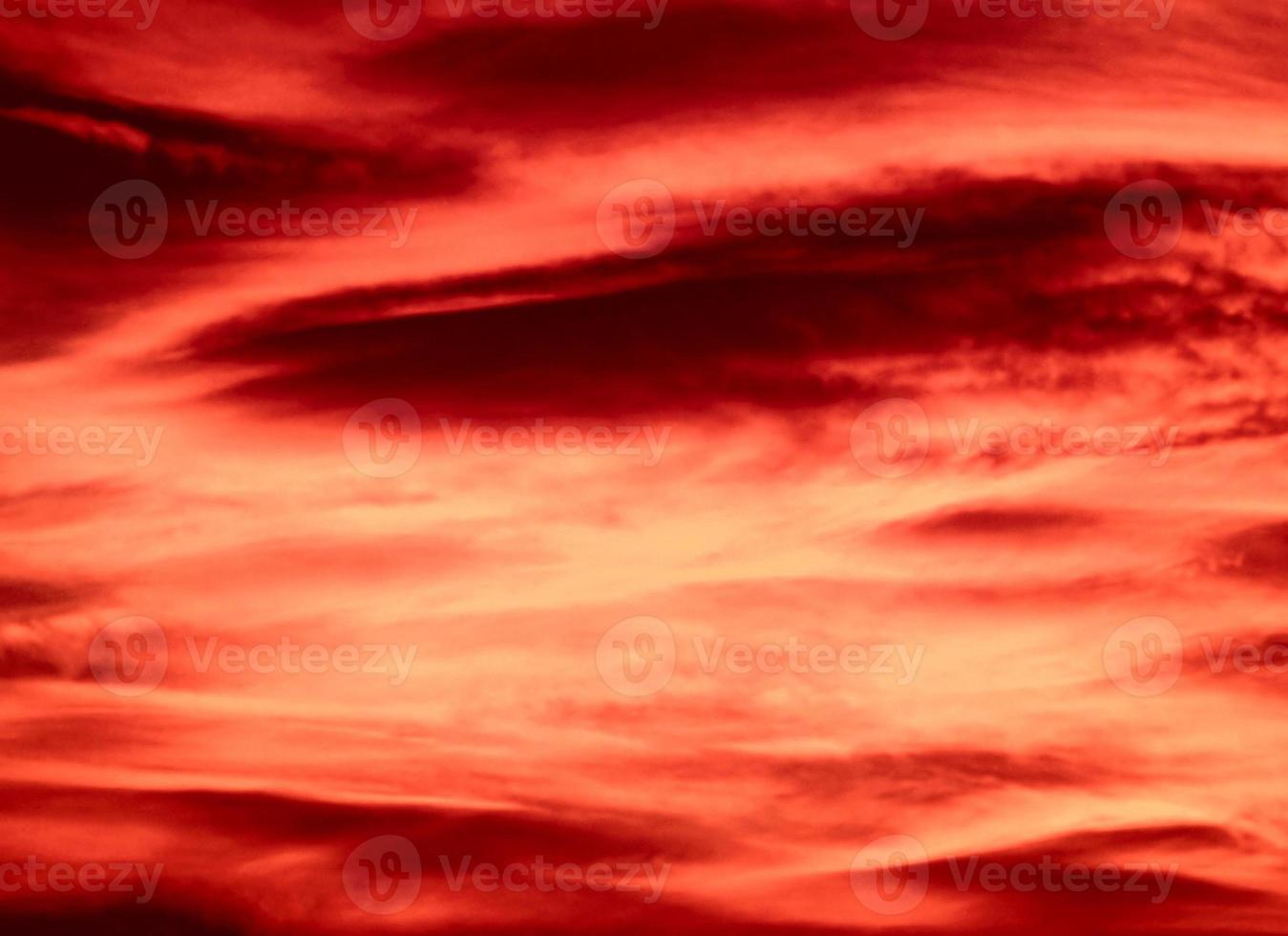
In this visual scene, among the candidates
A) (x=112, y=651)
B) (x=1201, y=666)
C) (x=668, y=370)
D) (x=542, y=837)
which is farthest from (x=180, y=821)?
(x=1201, y=666)

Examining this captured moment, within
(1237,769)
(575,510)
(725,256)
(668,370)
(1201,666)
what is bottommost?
(1237,769)

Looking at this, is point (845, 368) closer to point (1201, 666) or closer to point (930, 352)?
point (930, 352)
